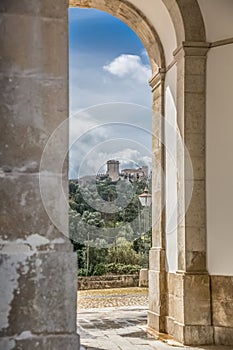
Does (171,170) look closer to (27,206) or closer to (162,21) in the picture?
(162,21)

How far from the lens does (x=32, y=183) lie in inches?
87.4

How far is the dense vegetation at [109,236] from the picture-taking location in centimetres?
1500

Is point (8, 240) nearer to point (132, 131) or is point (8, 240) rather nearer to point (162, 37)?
point (132, 131)

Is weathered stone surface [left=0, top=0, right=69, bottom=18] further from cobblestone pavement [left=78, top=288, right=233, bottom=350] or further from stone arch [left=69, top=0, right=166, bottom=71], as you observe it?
stone arch [left=69, top=0, right=166, bottom=71]

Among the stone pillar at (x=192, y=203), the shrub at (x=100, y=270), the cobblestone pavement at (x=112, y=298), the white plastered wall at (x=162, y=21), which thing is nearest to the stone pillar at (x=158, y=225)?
the white plastered wall at (x=162, y=21)

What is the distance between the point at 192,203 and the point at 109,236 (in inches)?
434

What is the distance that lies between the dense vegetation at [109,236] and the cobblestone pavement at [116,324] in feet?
7.44

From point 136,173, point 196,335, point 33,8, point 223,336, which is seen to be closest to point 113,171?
point 136,173

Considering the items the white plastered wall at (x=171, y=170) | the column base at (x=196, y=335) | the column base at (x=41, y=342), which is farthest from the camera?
the white plastered wall at (x=171, y=170)

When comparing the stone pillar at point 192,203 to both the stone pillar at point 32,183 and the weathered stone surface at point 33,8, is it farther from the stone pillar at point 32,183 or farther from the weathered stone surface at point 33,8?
the weathered stone surface at point 33,8

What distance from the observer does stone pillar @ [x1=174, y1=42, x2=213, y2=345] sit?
22.8ft

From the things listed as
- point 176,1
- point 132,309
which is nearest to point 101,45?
point 132,309

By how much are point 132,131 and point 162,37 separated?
1447mm

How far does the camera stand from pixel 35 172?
7.29 feet
